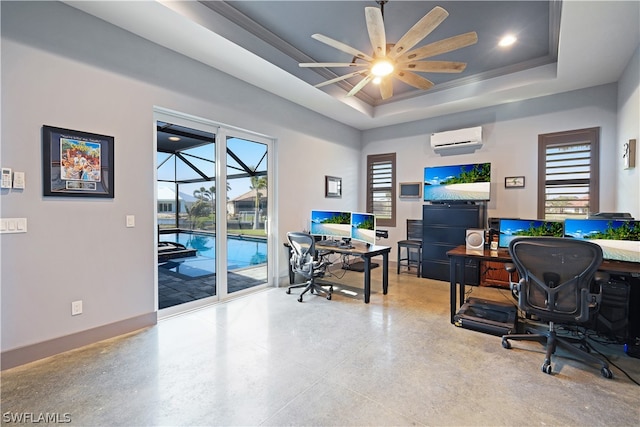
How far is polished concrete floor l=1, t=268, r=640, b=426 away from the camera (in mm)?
1750

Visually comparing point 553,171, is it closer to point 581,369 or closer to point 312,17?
point 581,369

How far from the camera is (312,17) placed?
10.1 ft

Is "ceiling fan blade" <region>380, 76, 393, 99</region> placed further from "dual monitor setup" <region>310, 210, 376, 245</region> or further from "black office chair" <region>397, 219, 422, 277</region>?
"black office chair" <region>397, 219, 422, 277</region>

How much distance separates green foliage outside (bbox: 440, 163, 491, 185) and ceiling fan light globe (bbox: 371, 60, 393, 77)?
2745 millimetres

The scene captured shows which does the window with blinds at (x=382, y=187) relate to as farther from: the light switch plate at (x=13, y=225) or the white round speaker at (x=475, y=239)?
the light switch plate at (x=13, y=225)

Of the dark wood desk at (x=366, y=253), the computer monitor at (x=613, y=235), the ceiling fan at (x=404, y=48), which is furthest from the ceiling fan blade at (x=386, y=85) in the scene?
the computer monitor at (x=613, y=235)

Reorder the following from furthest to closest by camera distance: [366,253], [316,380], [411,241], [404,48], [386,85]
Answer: [411,241] < [366,253] < [386,85] < [404,48] < [316,380]

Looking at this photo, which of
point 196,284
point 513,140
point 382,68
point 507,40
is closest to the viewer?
point 382,68

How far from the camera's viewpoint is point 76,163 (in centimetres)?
255

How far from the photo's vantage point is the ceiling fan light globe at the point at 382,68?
2.68 m

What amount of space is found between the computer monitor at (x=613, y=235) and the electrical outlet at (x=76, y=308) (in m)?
4.84

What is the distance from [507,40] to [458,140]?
72.6 inches

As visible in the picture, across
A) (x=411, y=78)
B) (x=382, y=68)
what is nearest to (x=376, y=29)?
(x=382, y=68)

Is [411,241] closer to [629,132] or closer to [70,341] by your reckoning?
[629,132]
